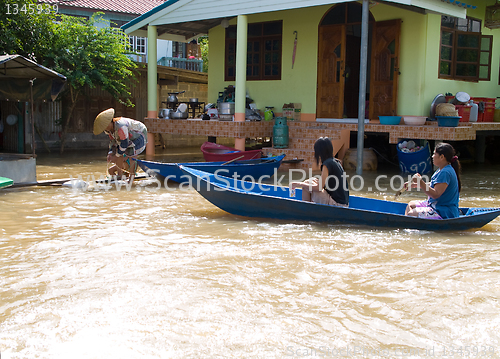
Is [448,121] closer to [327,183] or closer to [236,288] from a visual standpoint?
[327,183]

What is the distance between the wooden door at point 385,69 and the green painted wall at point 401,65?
14cm

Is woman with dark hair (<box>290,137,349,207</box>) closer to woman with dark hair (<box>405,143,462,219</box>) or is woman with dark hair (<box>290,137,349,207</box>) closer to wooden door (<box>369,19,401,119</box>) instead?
woman with dark hair (<box>405,143,462,219</box>)

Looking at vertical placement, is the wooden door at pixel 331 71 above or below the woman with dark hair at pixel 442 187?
above

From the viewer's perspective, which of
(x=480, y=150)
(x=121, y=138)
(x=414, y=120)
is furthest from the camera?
(x=480, y=150)

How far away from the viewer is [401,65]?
1237 centimetres

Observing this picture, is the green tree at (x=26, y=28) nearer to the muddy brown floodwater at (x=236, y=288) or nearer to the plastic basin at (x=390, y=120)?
the muddy brown floodwater at (x=236, y=288)

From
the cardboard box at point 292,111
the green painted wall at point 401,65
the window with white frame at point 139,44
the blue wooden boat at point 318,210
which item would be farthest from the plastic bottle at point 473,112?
the window with white frame at point 139,44

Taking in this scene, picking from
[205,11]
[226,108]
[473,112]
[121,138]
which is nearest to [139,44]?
[205,11]

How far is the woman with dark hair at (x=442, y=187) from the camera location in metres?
6.00

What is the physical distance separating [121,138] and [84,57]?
5.79 m

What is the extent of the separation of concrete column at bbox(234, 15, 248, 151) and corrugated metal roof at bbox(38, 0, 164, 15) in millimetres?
11600

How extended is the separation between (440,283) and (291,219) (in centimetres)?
256

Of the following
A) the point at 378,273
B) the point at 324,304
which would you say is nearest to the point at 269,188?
the point at 378,273

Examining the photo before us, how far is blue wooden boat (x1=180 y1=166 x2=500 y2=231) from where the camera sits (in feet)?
21.1
